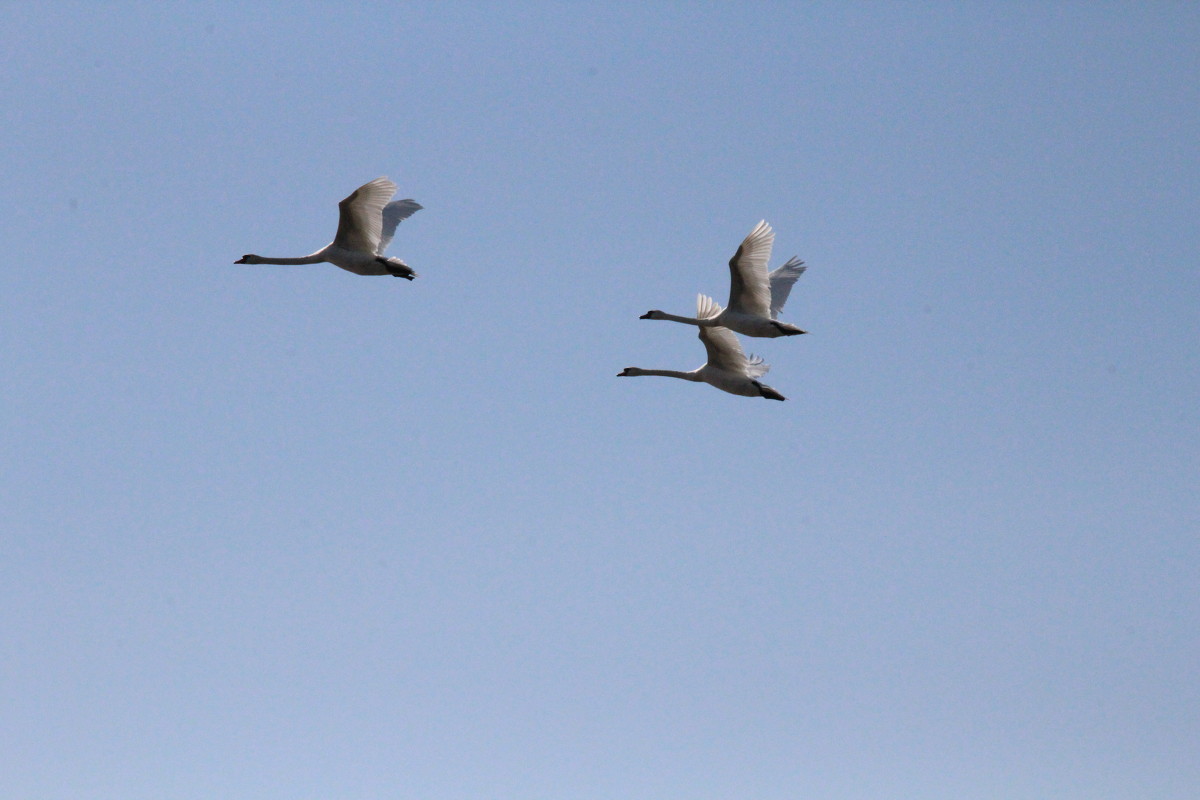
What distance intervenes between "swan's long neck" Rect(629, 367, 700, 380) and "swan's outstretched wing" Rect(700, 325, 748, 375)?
0.96m

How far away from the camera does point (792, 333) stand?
227ft

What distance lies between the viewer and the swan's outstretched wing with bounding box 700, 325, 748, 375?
7300 centimetres

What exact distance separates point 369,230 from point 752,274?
43.1 ft

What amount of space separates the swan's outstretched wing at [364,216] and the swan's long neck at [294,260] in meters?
1.49

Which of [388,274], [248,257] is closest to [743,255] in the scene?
[388,274]

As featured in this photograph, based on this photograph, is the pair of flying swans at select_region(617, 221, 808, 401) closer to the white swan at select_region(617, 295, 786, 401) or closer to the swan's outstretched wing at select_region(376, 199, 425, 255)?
the white swan at select_region(617, 295, 786, 401)

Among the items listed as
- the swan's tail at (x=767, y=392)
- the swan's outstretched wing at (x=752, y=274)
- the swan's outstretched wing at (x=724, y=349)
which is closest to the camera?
the swan's outstretched wing at (x=752, y=274)

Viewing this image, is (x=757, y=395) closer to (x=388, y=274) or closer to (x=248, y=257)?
(x=388, y=274)

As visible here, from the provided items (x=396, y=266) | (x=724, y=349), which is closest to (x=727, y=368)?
(x=724, y=349)

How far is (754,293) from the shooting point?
7050 centimetres

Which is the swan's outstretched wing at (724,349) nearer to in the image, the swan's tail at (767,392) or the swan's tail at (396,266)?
the swan's tail at (767,392)

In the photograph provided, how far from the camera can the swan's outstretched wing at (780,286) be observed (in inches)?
2803

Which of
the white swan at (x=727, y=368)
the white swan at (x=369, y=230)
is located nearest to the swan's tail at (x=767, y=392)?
the white swan at (x=727, y=368)

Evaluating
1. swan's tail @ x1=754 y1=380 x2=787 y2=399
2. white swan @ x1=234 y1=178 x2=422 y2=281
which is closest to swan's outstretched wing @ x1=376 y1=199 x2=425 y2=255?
white swan @ x1=234 y1=178 x2=422 y2=281
